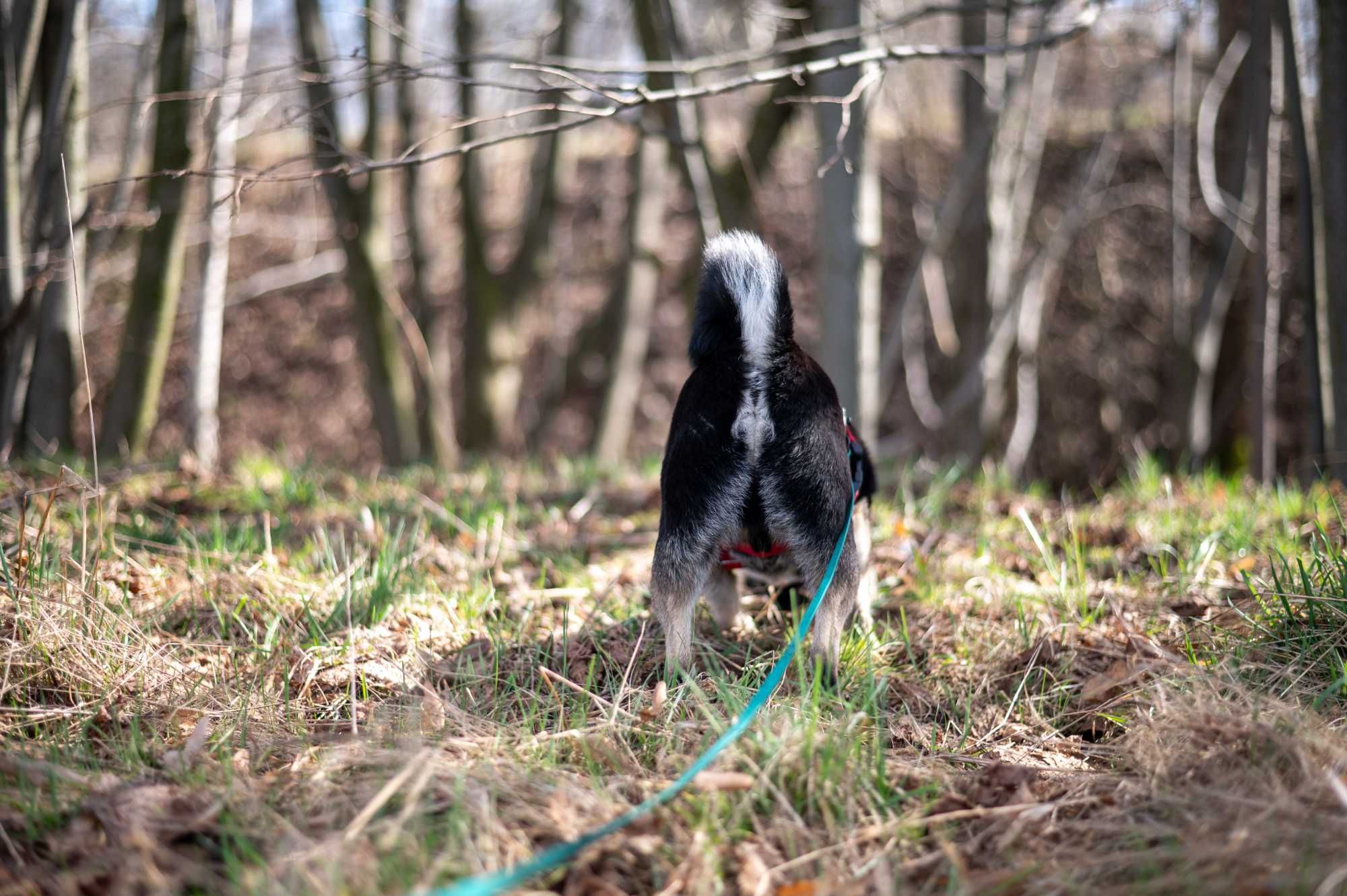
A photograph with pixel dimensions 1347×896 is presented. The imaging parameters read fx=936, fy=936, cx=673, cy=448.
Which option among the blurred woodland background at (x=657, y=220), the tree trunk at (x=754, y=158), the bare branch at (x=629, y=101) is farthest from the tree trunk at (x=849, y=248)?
the tree trunk at (x=754, y=158)

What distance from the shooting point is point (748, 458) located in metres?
3.11

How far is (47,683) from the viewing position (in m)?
3.05

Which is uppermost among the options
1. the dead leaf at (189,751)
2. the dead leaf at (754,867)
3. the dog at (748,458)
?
the dog at (748,458)

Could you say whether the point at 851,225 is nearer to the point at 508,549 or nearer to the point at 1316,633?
the point at 508,549

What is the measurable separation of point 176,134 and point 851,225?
5.17 metres

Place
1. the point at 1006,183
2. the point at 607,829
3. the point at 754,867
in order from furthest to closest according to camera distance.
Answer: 1. the point at 1006,183
2. the point at 754,867
3. the point at 607,829

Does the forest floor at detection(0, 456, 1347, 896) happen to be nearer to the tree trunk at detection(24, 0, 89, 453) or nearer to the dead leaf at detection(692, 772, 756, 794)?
the dead leaf at detection(692, 772, 756, 794)

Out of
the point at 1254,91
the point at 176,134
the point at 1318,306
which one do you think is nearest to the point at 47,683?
the point at 176,134

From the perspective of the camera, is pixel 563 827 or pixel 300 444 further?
pixel 300 444

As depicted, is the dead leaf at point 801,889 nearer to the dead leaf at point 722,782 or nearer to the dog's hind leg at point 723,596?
the dead leaf at point 722,782

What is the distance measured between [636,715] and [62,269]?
4.71 m

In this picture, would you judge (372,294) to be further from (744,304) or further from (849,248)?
(744,304)

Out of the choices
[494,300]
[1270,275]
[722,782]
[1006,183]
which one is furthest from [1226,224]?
[722,782]

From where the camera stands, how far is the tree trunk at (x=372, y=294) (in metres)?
8.55
